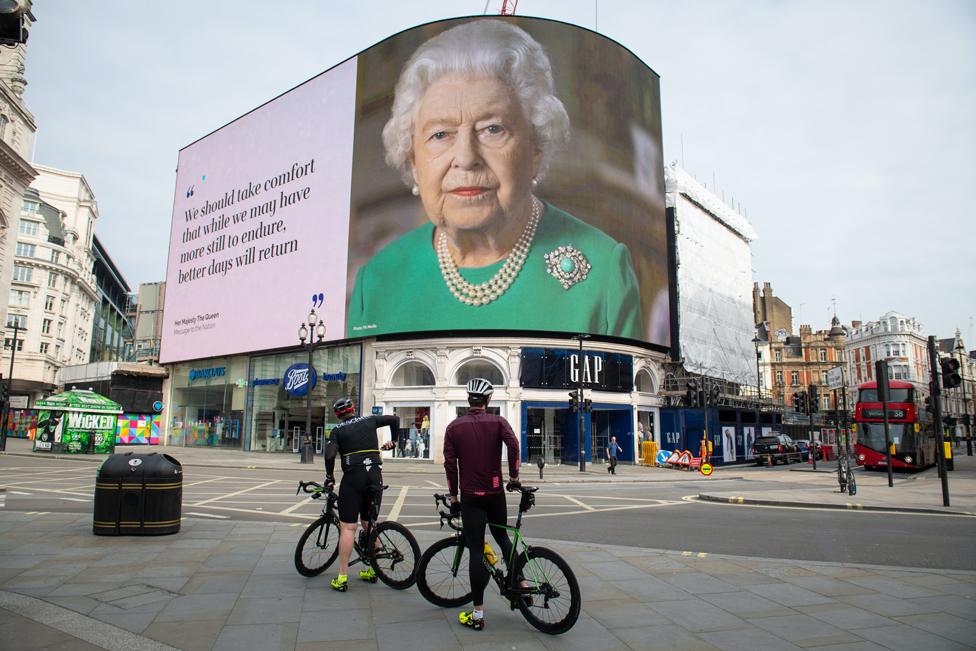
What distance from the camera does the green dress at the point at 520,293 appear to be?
35500 millimetres

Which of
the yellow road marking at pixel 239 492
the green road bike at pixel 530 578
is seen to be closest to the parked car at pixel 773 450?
the yellow road marking at pixel 239 492

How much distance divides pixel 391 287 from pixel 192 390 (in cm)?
2362

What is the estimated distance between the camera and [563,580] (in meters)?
5.14

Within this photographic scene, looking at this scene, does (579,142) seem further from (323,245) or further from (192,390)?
(192,390)

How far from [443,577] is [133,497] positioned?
568 cm

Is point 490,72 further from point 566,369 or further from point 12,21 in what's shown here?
point 12,21

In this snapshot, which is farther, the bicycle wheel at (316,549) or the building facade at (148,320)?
the building facade at (148,320)

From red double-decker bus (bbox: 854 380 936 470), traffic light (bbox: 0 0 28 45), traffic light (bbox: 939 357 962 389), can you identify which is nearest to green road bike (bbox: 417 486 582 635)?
traffic light (bbox: 0 0 28 45)

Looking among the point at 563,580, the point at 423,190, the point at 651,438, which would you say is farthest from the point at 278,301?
the point at 563,580

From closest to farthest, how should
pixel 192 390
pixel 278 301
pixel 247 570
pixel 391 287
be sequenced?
pixel 247 570, pixel 391 287, pixel 278 301, pixel 192 390

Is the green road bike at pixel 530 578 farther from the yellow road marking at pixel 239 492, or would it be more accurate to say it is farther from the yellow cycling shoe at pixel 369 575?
the yellow road marking at pixel 239 492

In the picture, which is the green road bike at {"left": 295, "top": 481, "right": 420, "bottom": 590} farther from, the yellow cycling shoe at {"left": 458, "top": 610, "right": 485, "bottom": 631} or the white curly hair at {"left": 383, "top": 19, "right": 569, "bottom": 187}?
the white curly hair at {"left": 383, "top": 19, "right": 569, "bottom": 187}

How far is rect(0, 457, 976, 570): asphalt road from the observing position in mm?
9336

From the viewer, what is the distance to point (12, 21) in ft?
18.7
